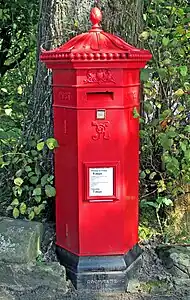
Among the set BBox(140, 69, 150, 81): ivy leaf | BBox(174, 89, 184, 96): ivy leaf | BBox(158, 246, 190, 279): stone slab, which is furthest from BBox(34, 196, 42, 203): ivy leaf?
BBox(174, 89, 184, 96): ivy leaf

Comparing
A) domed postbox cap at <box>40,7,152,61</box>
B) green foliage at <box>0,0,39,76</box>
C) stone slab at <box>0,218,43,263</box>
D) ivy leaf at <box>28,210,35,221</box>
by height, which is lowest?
stone slab at <box>0,218,43,263</box>

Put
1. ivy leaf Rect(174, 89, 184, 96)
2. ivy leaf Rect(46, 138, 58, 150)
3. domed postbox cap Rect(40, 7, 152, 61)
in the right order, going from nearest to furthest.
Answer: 1. domed postbox cap Rect(40, 7, 152, 61)
2. ivy leaf Rect(46, 138, 58, 150)
3. ivy leaf Rect(174, 89, 184, 96)

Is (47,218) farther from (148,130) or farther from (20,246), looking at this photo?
(148,130)

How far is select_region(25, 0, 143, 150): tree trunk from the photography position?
Result: 3451 mm

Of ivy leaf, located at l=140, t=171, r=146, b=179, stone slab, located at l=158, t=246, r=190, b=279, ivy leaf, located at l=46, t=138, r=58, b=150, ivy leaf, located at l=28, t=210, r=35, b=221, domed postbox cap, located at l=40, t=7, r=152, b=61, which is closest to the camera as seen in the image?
domed postbox cap, located at l=40, t=7, r=152, b=61

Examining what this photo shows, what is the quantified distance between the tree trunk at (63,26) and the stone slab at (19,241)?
28.2 inches

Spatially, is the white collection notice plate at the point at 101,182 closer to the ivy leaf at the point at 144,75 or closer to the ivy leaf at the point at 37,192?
the ivy leaf at the point at 37,192

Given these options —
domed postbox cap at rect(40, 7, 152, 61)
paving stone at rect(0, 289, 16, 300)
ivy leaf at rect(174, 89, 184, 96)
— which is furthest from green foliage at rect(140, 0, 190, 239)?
paving stone at rect(0, 289, 16, 300)

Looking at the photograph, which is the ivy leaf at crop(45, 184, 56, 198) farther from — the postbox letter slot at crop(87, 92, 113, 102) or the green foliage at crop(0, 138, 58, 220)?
the postbox letter slot at crop(87, 92, 113, 102)

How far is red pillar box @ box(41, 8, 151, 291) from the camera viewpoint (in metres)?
2.84

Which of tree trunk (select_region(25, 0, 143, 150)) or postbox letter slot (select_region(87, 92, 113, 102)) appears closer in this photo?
postbox letter slot (select_region(87, 92, 113, 102))

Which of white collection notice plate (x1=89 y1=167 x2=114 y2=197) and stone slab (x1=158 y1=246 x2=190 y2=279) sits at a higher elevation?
white collection notice plate (x1=89 y1=167 x2=114 y2=197)

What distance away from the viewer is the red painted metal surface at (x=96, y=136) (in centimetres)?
283

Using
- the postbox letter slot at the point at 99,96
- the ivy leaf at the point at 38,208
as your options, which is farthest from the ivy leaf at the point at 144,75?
the ivy leaf at the point at 38,208
